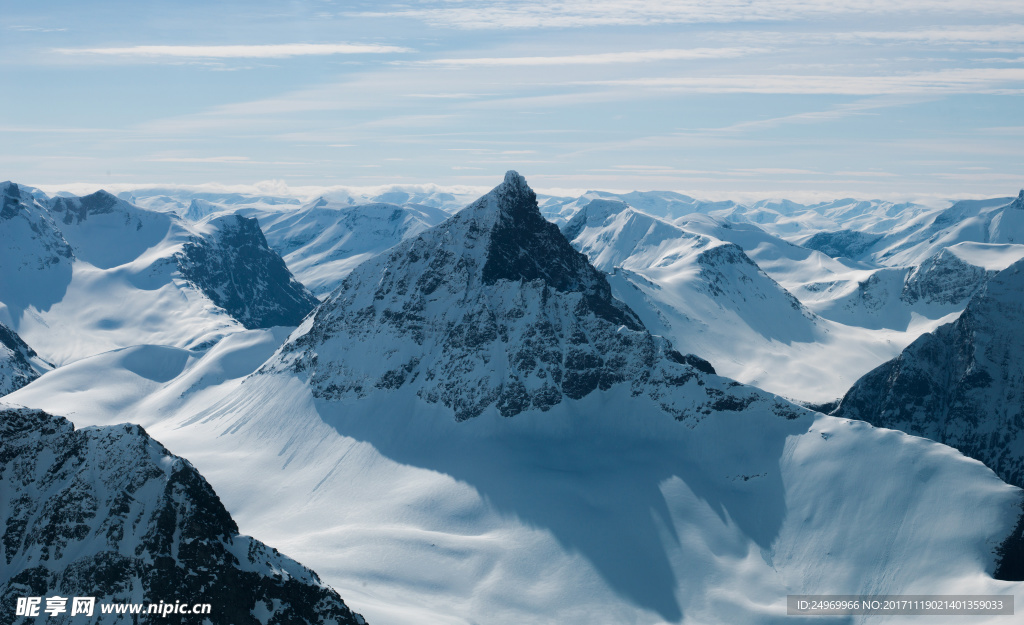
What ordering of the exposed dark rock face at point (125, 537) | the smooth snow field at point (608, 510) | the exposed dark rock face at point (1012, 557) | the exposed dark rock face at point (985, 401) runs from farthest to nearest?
1. the exposed dark rock face at point (985, 401)
2. the smooth snow field at point (608, 510)
3. the exposed dark rock face at point (1012, 557)
4. the exposed dark rock face at point (125, 537)

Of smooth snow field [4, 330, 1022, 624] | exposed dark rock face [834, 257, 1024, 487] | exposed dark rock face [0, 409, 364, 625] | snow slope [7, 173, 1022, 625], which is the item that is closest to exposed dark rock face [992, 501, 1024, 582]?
snow slope [7, 173, 1022, 625]

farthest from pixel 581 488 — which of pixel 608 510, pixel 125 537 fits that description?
pixel 125 537

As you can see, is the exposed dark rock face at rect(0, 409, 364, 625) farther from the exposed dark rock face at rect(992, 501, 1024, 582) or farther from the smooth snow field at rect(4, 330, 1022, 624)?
the exposed dark rock face at rect(992, 501, 1024, 582)

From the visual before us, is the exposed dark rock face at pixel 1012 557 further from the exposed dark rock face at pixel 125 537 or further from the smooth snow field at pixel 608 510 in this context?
the exposed dark rock face at pixel 125 537

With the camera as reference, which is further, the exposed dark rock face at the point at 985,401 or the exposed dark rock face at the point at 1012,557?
the exposed dark rock face at the point at 985,401

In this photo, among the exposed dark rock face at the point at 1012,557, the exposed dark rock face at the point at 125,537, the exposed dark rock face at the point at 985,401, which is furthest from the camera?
the exposed dark rock face at the point at 985,401

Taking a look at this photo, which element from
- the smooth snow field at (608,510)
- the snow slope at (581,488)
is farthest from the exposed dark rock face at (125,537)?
the snow slope at (581,488)

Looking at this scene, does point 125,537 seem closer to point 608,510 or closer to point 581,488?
point 608,510

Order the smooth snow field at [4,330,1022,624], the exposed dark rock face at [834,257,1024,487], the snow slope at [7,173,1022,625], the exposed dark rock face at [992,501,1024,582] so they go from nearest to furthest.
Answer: the exposed dark rock face at [992,501,1024,582]
the smooth snow field at [4,330,1022,624]
the snow slope at [7,173,1022,625]
the exposed dark rock face at [834,257,1024,487]
